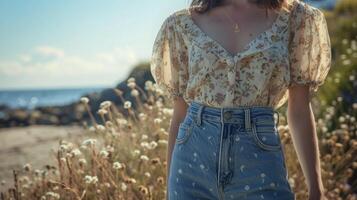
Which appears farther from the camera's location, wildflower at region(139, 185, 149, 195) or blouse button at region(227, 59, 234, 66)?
wildflower at region(139, 185, 149, 195)

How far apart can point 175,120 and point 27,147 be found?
18.9 ft

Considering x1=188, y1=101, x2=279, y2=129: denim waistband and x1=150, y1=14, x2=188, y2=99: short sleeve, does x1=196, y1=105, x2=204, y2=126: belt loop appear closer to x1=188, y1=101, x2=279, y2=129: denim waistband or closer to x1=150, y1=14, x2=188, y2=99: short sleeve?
x1=188, y1=101, x2=279, y2=129: denim waistband

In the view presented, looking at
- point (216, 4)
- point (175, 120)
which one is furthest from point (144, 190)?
point (216, 4)

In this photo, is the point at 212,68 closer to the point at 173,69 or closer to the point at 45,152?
the point at 173,69

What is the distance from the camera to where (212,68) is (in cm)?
239

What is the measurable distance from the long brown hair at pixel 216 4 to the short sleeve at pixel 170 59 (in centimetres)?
12

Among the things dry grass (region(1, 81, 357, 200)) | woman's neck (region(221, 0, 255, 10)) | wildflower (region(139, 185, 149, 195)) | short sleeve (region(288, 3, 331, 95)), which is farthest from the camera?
dry grass (region(1, 81, 357, 200))

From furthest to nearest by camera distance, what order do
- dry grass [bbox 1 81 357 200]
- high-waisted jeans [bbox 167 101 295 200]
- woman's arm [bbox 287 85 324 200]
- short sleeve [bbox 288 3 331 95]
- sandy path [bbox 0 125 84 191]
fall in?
1. sandy path [bbox 0 125 84 191]
2. dry grass [bbox 1 81 357 200]
3. short sleeve [bbox 288 3 331 95]
4. woman's arm [bbox 287 85 324 200]
5. high-waisted jeans [bbox 167 101 295 200]

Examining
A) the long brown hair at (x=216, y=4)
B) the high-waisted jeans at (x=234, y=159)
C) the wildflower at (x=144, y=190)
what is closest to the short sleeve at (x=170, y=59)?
the long brown hair at (x=216, y=4)

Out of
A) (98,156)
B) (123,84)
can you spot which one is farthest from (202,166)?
(123,84)

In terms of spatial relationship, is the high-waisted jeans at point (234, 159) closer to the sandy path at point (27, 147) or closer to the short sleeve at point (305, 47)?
the short sleeve at point (305, 47)

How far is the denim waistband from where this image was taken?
7.27ft

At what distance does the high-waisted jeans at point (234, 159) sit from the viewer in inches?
84.4

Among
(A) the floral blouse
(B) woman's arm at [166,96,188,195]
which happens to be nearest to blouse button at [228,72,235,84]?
(A) the floral blouse
